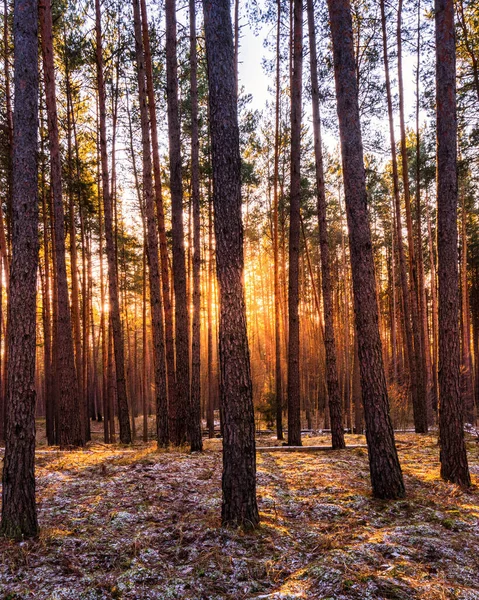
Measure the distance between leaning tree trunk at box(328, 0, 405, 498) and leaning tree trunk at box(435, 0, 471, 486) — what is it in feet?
4.16

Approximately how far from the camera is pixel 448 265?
19.9 feet

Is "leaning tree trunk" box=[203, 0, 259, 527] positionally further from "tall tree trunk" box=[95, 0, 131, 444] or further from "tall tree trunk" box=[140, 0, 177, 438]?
"tall tree trunk" box=[95, 0, 131, 444]

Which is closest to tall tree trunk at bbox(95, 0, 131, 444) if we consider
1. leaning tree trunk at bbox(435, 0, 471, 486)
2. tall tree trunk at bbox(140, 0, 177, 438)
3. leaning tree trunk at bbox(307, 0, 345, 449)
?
tall tree trunk at bbox(140, 0, 177, 438)

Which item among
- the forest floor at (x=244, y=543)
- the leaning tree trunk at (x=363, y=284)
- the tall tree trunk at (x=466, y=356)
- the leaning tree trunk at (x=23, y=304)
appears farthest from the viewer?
the tall tree trunk at (x=466, y=356)

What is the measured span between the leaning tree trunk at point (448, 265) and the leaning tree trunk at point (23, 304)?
561 centimetres

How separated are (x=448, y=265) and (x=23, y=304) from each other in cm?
577

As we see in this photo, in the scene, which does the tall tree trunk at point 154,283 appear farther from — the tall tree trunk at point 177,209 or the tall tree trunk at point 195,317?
the tall tree trunk at point 195,317

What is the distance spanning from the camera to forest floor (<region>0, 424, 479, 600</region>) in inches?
127

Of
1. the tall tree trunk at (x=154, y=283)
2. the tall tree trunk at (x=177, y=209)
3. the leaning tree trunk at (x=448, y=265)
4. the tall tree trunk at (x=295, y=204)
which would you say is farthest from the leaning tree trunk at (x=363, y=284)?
the tall tree trunk at (x=154, y=283)

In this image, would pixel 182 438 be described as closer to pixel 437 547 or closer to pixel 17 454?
pixel 17 454

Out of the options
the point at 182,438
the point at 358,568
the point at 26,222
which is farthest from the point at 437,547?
the point at 182,438

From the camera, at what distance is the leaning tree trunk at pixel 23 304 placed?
4.10 meters

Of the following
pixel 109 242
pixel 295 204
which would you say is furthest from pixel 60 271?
pixel 295 204

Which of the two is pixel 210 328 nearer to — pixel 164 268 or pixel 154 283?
pixel 164 268
